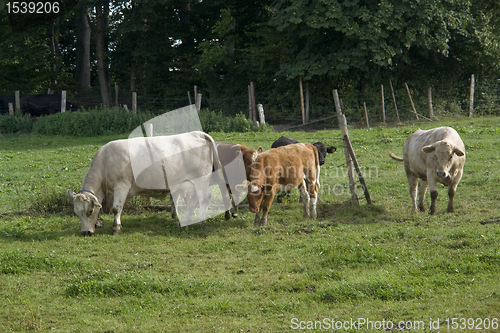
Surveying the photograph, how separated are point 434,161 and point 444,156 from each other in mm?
297

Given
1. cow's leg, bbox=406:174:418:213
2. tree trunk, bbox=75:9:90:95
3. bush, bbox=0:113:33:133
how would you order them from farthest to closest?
tree trunk, bbox=75:9:90:95 → bush, bbox=0:113:33:133 → cow's leg, bbox=406:174:418:213

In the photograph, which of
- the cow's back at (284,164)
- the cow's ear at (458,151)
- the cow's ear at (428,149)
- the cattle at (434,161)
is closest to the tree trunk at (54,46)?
the cow's back at (284,164)

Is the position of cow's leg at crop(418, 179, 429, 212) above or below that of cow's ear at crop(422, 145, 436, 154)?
below

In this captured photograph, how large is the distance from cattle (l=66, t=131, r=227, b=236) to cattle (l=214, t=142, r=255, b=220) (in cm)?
28

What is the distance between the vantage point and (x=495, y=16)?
3012 centimetres

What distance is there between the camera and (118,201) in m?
10.1

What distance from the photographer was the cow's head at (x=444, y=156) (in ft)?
33.6

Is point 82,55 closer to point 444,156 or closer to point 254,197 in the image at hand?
point 254,197

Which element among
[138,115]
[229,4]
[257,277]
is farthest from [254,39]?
[257,277]

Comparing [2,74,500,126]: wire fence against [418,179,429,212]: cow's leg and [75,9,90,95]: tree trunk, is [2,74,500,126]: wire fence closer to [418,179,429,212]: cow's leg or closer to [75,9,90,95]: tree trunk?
[75,9,90,95]: tree trunk

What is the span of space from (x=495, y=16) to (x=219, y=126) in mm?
19012

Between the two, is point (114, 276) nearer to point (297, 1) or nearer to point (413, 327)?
point (413, 327)

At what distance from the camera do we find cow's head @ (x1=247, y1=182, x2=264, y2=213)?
969 cm

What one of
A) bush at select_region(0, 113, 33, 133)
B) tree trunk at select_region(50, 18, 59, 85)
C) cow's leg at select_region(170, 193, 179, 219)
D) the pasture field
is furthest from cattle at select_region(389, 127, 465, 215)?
tree trunk at select_region(50, 18, 59, 85)
